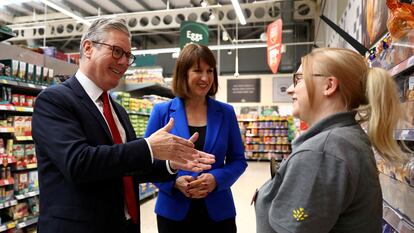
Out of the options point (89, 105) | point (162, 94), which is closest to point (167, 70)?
point (162, 94)

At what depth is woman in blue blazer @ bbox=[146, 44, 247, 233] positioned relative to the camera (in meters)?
1.79

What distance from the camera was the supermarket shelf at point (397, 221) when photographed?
4.83ft

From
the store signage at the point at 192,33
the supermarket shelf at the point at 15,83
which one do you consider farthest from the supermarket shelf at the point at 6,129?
the store signage at the point at 192,33

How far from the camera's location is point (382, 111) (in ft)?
3.47

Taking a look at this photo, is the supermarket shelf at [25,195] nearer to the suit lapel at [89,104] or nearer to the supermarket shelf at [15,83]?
the supermarket shelf at [15,83]

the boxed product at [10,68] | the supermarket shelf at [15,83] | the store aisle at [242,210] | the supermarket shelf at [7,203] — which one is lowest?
the store aisle at [242,210]

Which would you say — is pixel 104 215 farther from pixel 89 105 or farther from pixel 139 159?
pixel 89 105

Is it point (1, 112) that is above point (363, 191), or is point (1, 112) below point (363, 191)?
above

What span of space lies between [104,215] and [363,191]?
3.12 feet

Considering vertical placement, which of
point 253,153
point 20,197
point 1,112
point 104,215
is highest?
point 1,112

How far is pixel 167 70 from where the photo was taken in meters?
16.0

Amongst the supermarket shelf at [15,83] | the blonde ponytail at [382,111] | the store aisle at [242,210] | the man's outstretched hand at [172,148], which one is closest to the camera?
the blonde ponytail at [382,111]

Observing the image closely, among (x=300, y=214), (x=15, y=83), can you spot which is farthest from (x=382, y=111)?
(x=15, y=83)

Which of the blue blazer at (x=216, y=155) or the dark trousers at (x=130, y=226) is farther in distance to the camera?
the blue blazer at (x=216, y=155)
